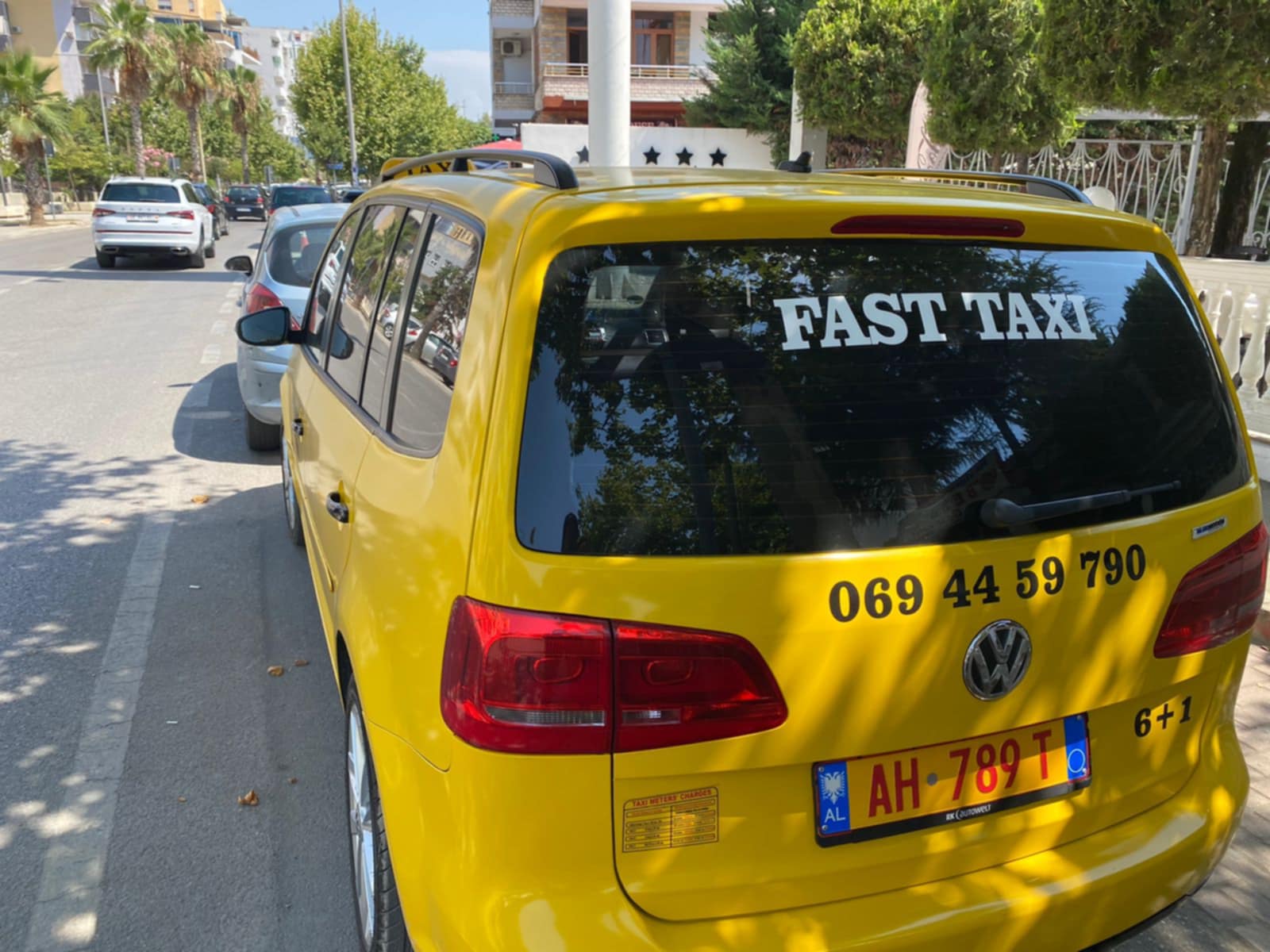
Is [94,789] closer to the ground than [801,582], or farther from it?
closer to the ground

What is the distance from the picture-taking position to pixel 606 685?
1674 millimetres

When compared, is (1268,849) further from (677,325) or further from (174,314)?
(174,314)

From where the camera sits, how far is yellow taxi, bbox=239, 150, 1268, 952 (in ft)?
5.56

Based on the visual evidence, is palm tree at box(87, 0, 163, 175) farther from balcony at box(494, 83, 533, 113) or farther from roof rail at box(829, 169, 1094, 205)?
roof rail at box(829, 169, 1094, 205)

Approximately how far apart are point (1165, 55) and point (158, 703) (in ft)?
26.9

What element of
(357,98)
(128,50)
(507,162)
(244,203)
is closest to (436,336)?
(507,162)

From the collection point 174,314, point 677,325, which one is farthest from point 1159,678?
point 174,314

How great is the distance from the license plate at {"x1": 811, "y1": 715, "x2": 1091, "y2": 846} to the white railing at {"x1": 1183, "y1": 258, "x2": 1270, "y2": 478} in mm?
5388

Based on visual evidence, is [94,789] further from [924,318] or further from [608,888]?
[924,318]

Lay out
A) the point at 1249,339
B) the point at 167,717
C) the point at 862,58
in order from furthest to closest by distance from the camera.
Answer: the point at 862,58 < the point at 1249,339 < the point at 167,717

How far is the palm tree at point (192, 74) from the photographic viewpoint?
49.7 metres

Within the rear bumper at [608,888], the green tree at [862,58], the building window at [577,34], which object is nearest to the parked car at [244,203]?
the building window at [577,34]

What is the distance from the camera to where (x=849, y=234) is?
191 centimetres

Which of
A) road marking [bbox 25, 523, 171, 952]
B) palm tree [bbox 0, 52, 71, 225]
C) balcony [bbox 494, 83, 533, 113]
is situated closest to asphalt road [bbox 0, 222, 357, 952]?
road marking [bbox 25, 523, 171, 952]
